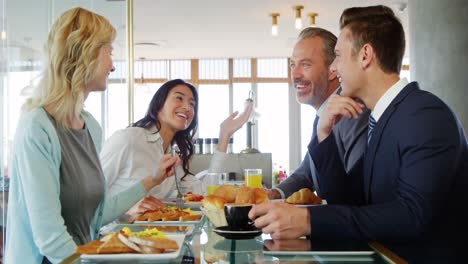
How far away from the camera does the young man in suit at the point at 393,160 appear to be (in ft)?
4.03

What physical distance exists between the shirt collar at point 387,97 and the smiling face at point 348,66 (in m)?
0.09

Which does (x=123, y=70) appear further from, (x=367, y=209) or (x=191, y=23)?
(x=367, y=209)

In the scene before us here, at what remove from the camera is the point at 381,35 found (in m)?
1.55

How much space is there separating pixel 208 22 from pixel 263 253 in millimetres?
6778

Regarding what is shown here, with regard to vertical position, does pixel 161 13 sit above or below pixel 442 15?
above

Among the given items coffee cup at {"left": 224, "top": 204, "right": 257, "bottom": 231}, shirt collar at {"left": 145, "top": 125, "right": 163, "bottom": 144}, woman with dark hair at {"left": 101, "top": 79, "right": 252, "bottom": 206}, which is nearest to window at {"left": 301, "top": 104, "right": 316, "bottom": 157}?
woman with dark hair at {"left": 101, "top": 79, "right": 252, "bottom": 206}

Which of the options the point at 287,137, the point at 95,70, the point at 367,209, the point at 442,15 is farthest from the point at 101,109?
the point at 287,137

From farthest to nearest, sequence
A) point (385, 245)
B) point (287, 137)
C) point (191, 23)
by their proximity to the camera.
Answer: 1. point (287, 137)
2. point (191, 23)
3. point (385, 245)

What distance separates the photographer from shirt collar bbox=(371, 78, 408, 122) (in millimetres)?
1516

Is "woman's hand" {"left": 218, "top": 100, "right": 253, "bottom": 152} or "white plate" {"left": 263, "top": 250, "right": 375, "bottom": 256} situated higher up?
"woman's hand" {"left": 218, "top": 100, "right": 253, "bottom": 152}

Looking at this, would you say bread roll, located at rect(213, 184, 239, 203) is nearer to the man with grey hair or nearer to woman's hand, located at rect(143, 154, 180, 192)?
woman's hand, located at rect(143, 154, 180, 192)

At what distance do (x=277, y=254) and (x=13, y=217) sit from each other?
0.97 m

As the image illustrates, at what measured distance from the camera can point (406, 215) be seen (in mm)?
1224

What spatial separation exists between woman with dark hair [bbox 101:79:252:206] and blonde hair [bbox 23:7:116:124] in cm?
80
